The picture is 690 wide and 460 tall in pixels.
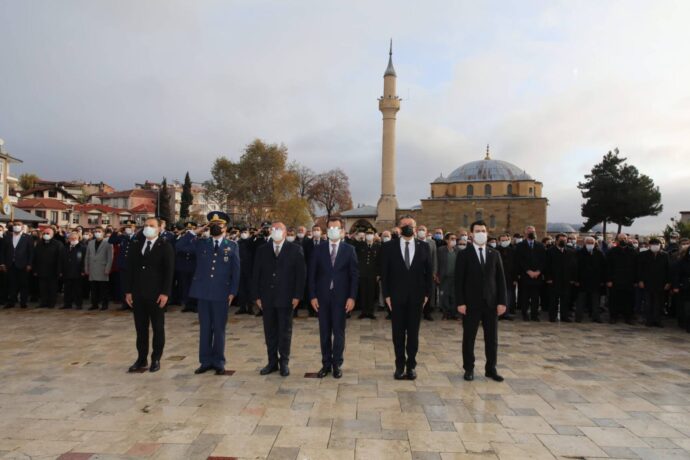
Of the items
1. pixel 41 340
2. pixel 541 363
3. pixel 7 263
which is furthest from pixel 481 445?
pixel 7 263

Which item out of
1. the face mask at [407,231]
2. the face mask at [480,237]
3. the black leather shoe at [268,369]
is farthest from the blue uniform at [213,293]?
the face mask at [480,237]

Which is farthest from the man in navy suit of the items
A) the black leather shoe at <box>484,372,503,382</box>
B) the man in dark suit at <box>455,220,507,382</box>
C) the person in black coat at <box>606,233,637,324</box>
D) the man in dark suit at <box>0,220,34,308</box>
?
the man in dark suit at <box>0,220,34,308</box>

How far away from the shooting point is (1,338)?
8164 millimetres

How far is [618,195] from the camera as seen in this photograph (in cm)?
4606

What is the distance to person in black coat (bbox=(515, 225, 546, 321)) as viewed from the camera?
10891mm

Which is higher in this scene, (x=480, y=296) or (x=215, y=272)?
(x=215, y=272)

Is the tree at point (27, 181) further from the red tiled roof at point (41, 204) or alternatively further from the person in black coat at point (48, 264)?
the person in black coat at point (48, 264)

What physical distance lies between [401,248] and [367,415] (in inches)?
92.3

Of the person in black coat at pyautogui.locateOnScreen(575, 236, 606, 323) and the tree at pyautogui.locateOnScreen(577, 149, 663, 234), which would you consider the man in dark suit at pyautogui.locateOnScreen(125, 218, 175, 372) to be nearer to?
the person in black coat at pyautogui.locateOnScreen(575, 236, 606, 323)

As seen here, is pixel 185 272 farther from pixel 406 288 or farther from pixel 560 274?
pixel 560 274

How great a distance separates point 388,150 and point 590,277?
34.7 m

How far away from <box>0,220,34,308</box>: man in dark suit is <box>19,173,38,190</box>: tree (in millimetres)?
72954

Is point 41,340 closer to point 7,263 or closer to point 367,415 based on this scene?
point 7,263

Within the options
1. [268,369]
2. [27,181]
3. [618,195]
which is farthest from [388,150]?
[27,181]
